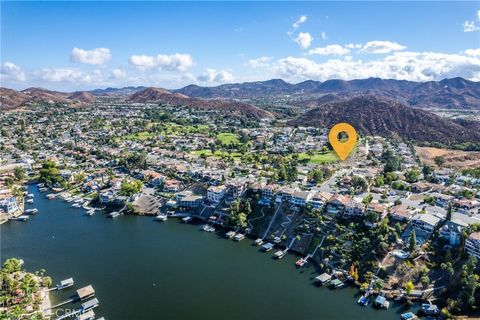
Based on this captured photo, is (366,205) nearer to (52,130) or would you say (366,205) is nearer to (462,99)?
(52,130)

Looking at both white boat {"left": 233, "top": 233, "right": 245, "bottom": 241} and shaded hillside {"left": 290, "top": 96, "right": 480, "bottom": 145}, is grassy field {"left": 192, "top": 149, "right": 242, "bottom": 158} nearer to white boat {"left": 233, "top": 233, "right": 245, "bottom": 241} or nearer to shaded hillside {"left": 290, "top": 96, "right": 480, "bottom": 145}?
white boat {"left": 233, "top": 233, "right": 245, "bottom": 241}

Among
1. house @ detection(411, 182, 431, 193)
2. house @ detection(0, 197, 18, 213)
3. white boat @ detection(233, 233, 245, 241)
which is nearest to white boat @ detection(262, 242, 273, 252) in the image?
white boat @ detection(233, 233, 245, 241)

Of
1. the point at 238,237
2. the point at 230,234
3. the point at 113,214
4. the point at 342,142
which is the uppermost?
the point at 342,142

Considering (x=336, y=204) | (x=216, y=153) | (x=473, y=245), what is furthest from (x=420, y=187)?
(x=216, y=153)

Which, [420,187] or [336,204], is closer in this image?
[336,204]

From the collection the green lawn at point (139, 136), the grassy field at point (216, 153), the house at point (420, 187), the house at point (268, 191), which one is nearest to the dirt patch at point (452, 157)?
the house at point (420, 187)

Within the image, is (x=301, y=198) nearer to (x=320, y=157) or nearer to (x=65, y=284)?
(x=65, y=284)

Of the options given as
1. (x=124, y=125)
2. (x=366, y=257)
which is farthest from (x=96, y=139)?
(x=366, y=257)

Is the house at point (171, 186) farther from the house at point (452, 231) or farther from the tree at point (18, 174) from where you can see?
the house at point (452, 231)

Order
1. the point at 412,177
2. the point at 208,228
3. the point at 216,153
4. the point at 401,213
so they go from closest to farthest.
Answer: the point at 401,213 → the point at 208,228 → the point at 412,177 → the point at 216,153
